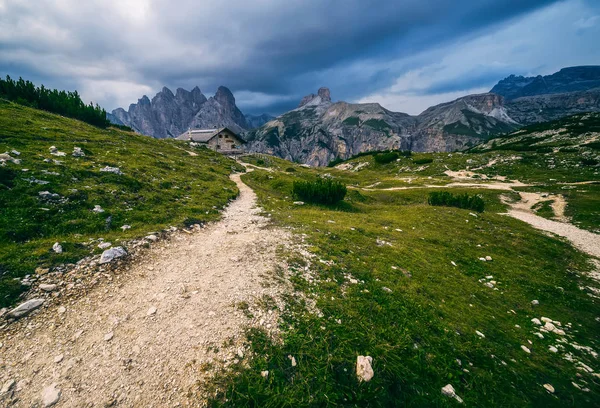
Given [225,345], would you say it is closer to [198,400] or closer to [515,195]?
[198,400]

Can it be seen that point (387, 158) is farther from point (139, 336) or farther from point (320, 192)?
point (139, 336)

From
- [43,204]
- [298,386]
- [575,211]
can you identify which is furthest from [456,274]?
[575,211]

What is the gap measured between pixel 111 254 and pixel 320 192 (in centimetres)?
1564

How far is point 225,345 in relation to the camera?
16.7 ft

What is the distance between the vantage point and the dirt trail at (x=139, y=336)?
415cm

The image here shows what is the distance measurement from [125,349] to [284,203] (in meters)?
15.4

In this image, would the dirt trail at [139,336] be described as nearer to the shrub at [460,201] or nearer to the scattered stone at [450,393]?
the scattered stone at [450,393]

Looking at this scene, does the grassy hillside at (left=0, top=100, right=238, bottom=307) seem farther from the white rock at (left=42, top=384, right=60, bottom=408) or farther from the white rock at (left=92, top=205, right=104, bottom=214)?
the white rock at (left=42, top=384, right=60, bottom=408)

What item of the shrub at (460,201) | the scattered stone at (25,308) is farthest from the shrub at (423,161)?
the scattered stone at (25,308)

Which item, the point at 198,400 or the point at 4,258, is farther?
the point at 4,258

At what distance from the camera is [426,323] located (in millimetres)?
6715

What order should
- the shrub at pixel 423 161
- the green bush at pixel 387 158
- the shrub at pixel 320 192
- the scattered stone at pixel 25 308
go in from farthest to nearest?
1. the green bush at pixel 387 158
2. the shrub at pixel 423 161
3. the shrub at pixel 320 192
4. the scattered stone at pixel 25 308

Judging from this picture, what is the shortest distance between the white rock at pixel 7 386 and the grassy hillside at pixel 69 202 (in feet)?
8.20

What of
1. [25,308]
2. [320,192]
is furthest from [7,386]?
[320,192]
